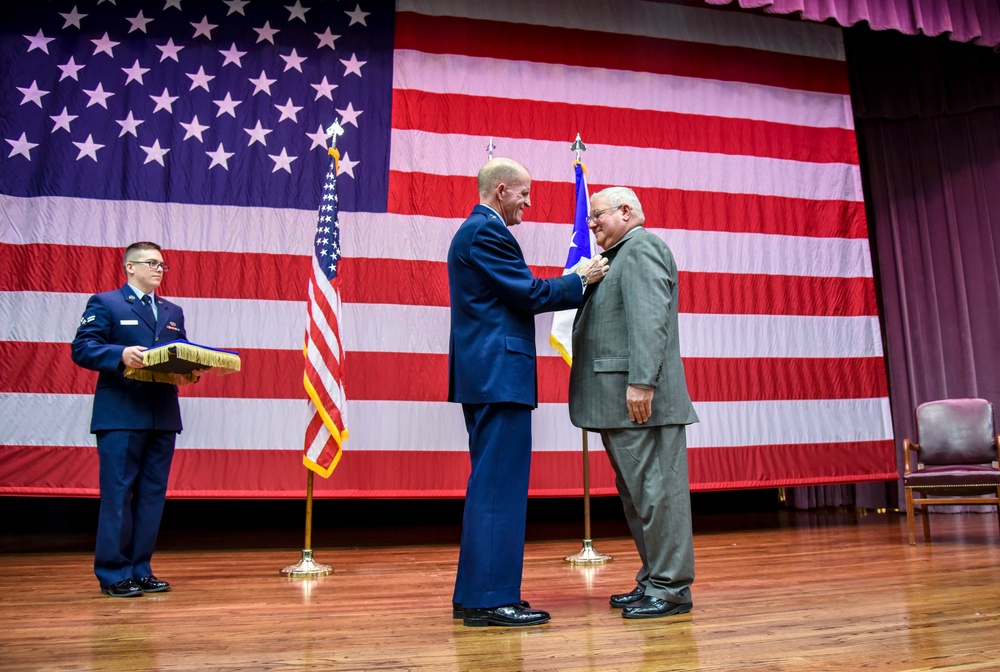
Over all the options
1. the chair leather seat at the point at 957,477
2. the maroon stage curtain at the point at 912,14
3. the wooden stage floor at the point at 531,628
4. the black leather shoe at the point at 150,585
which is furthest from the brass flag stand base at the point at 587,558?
the maroon stage curtain at the point at 912,14

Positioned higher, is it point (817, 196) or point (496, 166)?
point (817, 196)

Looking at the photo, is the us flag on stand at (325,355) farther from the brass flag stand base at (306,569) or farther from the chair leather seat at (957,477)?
the chair leather seat at (957,477)

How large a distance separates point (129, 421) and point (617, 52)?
3.95 metres

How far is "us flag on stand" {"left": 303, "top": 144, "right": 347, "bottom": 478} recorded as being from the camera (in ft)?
12.5

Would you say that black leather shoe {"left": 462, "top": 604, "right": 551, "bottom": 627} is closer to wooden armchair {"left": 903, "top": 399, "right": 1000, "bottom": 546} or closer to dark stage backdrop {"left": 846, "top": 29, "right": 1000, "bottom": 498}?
wooden armchair {"left": 903, "top": 399, "right": 1000, "bottom": 546}

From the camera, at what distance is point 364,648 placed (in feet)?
6.55

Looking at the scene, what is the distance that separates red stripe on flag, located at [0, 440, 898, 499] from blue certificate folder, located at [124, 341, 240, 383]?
5.14ft

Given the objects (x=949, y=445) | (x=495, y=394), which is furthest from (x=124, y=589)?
(x=949, y=445)

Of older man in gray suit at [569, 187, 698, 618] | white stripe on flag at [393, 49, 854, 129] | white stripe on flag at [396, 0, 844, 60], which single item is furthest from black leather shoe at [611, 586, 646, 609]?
white stripe on flag at [396, 0, 844, 60]

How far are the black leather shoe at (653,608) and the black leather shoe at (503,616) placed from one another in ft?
0.83

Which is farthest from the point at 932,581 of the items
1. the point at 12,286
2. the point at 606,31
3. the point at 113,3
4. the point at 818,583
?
the point at 113,3

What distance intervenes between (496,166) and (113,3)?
11.7 feet

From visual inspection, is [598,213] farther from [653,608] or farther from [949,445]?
[949,445]

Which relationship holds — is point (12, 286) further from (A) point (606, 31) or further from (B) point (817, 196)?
(B) point (817, 196)
